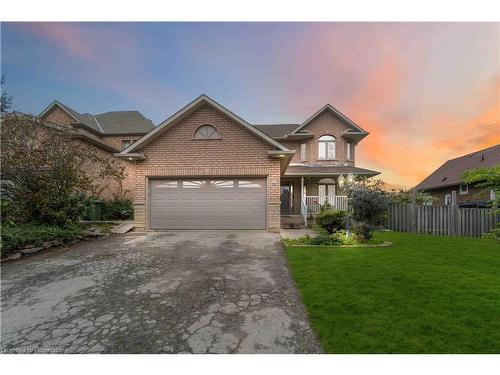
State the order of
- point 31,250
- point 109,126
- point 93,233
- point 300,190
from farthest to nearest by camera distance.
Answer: point 109,126 < point 300,190 < point 93,233 < point 31,250

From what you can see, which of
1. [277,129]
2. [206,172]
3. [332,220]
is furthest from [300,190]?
[206,172]

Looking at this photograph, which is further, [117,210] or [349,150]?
[349,150]

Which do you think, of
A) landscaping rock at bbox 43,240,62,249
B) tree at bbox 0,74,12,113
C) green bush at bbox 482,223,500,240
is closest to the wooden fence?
green bush at bbox 482,223,500,240

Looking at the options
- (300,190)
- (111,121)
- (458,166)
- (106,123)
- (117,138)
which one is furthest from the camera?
(111,121)

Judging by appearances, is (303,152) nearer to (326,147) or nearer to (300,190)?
(326,147)

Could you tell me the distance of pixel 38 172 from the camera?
25.1ft

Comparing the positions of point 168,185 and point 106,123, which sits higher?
point 106,123

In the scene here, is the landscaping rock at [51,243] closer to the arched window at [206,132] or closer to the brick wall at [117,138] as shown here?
the arched window at [206,132]

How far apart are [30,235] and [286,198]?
1410cm

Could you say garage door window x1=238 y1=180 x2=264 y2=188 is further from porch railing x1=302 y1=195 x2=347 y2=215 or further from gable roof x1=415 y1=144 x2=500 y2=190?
gable roof x1=415 y1=144 x2=500 y2=190

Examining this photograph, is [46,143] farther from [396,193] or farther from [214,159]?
[396,193]

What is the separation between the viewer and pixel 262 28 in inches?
237

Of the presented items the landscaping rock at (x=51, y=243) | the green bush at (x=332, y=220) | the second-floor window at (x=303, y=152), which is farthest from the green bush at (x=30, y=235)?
the second-floor window at (x=303, y=152)

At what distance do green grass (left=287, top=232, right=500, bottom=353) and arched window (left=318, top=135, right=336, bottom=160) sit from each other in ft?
39.5
